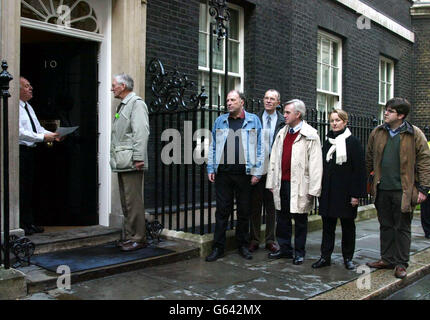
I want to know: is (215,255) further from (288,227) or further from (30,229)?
(30,229)

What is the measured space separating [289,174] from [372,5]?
28.4 feet

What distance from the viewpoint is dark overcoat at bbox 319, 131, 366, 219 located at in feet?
16.9

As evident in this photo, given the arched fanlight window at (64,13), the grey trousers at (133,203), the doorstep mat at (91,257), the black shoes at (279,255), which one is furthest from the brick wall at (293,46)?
the black shoes at (279,255)

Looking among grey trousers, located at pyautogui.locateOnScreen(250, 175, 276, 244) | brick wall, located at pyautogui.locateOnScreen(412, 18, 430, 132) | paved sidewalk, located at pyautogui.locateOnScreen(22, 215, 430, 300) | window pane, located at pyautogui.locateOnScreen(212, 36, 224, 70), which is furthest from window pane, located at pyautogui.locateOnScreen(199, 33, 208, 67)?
brick wall, located at pyautogui.locateOnScreen(412, 18, 430, 132)

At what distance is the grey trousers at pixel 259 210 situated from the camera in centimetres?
596

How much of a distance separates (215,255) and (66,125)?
2535mm

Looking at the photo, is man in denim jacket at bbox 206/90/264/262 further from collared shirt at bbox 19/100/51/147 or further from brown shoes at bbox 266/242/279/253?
collared shirt at bbox 19/100/51/147

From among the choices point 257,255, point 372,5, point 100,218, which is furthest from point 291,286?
point 372,5

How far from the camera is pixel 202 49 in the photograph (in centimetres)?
789

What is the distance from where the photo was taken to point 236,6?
8.52 metres


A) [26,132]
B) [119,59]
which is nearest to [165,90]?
[119,59]

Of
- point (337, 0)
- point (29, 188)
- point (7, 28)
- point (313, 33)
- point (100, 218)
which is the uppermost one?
point (337, 0)

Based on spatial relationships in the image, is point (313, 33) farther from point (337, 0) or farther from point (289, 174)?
point (289, 174)
